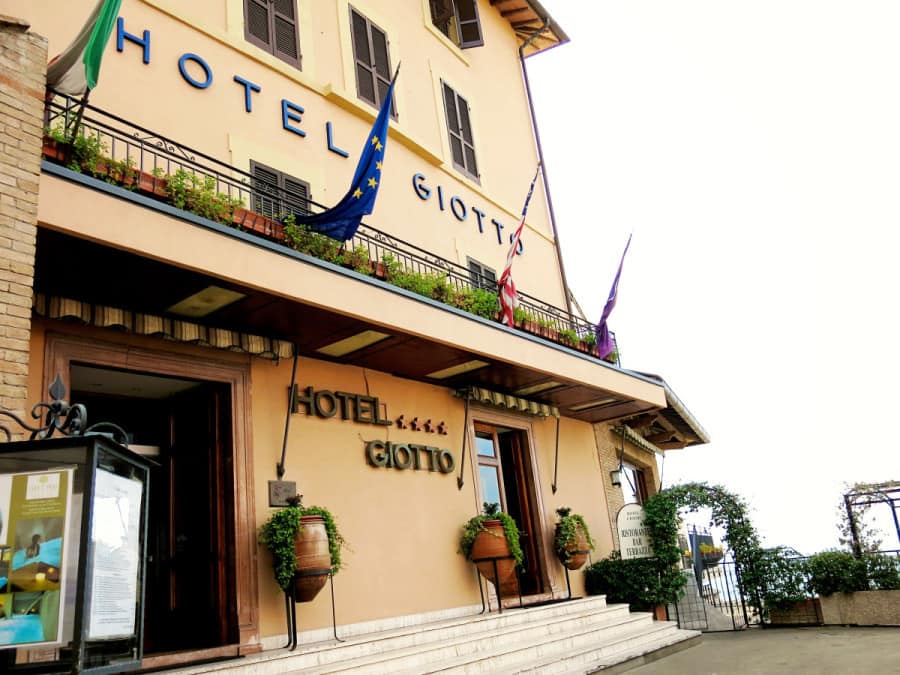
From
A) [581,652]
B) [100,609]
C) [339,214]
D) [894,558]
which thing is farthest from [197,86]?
[894,558]

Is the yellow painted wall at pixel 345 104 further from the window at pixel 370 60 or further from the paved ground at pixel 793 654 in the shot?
the paved ground at pixel 793 654

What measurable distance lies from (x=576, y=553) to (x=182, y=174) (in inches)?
297

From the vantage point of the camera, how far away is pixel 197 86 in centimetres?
863

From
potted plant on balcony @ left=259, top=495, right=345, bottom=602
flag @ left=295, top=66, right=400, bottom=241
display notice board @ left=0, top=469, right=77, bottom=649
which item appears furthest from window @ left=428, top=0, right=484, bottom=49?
display notice board @ left=0, top=469, right=77, bottom=649

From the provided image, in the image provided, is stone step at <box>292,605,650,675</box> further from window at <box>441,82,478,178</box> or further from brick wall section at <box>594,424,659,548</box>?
window at <box>441,82,478,178</box>

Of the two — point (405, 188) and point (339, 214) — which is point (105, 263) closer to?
point (339, 214)

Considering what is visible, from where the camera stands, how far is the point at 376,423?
30.0ft

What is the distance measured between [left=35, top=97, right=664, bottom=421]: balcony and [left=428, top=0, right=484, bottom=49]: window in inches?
207

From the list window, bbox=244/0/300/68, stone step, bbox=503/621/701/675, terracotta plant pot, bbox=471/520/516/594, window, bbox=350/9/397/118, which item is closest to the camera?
stone step, bbox=503/621/701/675

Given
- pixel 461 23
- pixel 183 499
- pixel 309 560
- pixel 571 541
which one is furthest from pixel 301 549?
pixel 461 23

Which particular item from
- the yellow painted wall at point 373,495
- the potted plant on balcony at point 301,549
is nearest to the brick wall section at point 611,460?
the yellow painted wall at point 373,495

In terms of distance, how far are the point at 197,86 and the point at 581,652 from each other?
758cm

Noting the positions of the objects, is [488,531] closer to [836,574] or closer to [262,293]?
[262,293]

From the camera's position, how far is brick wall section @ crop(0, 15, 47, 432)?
13.6 ft
